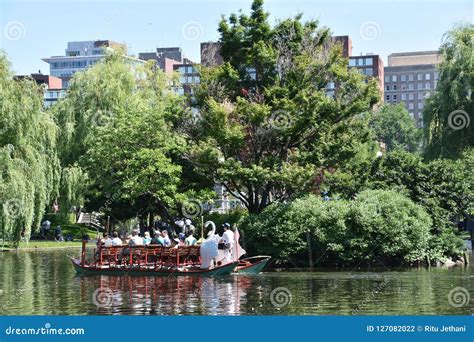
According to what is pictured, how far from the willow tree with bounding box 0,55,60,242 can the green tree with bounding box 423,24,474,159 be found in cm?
2161

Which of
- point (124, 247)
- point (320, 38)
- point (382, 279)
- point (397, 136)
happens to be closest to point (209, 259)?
point (124, 247)

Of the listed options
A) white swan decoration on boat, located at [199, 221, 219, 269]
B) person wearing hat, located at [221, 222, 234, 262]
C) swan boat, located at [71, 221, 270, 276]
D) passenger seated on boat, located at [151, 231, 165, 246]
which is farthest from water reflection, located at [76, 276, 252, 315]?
passenger seated on boat, located at [151, 231, 165, 246]

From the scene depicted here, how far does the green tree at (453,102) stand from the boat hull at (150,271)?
18617mm

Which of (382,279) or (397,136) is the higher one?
(397,136)

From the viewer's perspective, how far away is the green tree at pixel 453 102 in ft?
149

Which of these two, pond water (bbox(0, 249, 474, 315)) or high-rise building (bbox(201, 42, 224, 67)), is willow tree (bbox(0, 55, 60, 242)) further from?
high-rise building (bbox(201, 42, 224, 67))

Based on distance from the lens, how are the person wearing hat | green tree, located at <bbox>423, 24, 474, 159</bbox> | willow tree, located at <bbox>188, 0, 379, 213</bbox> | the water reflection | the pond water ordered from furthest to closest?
green tree, located at <bbox>423, 24, 474, 159</bbox>
willow tree, located at <bbox>188, 0, 379, 213</bbox>
the person wearing hat
the water reflection
the pond water

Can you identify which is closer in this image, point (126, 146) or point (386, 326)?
point (386, 326)

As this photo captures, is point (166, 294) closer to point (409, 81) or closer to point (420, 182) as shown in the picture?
point (420, 182)

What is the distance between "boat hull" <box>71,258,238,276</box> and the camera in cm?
3291

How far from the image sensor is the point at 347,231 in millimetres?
37594

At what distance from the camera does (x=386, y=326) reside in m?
17.6

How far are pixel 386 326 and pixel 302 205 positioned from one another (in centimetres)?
2043

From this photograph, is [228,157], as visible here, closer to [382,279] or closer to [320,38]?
[320,38]
